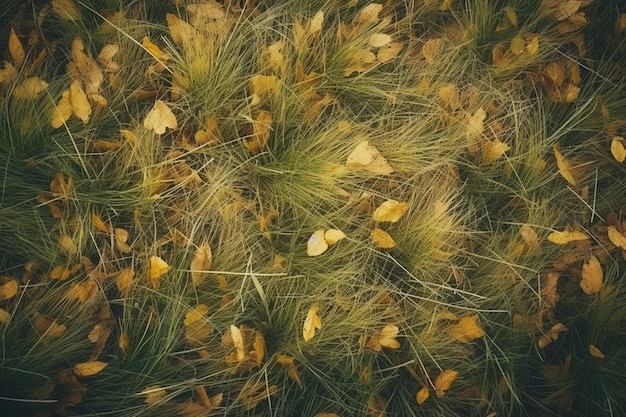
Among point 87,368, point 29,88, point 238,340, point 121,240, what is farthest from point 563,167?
point 29,88

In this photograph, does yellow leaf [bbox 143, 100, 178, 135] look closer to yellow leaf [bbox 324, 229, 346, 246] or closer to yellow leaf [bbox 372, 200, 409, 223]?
yellow leaf [bbox 324, 229, 346, 246]

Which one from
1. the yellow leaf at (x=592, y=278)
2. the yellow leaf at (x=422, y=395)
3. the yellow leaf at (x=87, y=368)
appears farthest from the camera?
the yellow leaf at (x=592, y=278)

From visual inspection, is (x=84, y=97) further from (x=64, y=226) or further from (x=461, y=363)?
(x=461, y=363)

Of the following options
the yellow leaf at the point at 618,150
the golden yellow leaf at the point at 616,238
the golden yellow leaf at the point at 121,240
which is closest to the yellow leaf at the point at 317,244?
the golden yellow leaf at the point at 121,240

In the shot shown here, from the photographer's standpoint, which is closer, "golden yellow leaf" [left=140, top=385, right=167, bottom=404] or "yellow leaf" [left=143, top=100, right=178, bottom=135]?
"golden yellow leaf" [left=140, top=385, right=167, bottom=404]

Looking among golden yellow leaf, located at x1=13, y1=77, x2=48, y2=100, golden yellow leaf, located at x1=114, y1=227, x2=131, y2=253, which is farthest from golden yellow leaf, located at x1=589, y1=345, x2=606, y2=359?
golden yellow leaf, located at x1=13, y1=77, x2=48, y2=100

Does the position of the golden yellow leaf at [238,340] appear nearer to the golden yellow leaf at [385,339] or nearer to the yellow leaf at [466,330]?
the golden yellow leaf at [385,339]
